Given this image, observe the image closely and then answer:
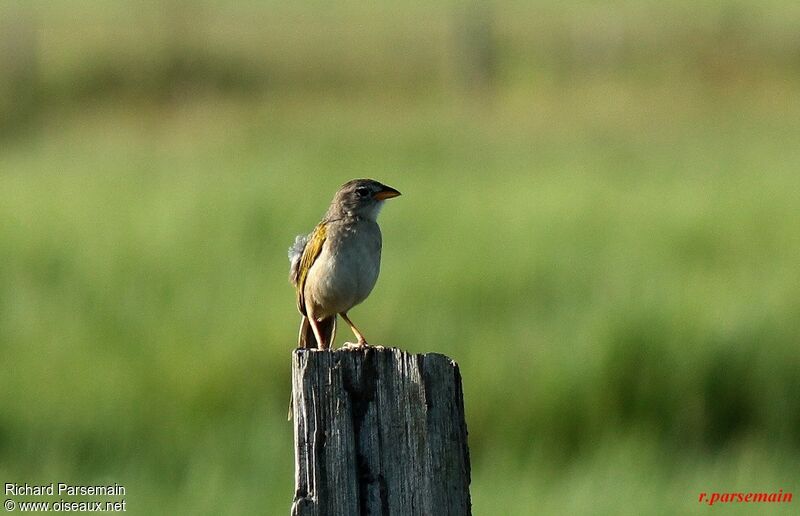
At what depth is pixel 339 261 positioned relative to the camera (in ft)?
18.2

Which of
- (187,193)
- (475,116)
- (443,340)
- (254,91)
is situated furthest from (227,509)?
(254,91)

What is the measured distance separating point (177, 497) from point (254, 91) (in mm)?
18126

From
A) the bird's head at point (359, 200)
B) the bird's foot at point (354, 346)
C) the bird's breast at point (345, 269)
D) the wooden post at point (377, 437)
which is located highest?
the bird's head at point (359, 200)

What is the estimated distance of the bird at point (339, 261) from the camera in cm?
550

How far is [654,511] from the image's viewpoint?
757 centimetres

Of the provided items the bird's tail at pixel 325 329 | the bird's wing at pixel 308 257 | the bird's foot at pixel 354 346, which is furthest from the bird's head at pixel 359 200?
the bird's foot at pixel 354 346

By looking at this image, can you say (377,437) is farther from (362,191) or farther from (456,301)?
(456,301)

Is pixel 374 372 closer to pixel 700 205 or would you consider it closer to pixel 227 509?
pixel 227 509

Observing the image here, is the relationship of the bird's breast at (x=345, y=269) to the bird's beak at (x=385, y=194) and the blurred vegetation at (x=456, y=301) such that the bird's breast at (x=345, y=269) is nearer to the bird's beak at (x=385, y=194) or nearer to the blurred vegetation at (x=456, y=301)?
the bird's beak at (x=385, y=194)

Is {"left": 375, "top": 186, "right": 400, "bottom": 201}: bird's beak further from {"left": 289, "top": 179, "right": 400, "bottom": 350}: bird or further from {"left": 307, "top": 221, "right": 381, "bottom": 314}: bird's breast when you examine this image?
{"left": 307, "top": 221, "right": 381, "bottom": 314}: bird's breast

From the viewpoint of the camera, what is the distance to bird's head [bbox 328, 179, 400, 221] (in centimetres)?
593

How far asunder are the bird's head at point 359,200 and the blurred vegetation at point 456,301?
235cm

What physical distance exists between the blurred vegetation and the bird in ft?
6.80

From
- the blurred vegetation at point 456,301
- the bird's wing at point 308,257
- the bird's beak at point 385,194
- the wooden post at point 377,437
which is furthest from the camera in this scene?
the blurred vegetation at point 456,301
